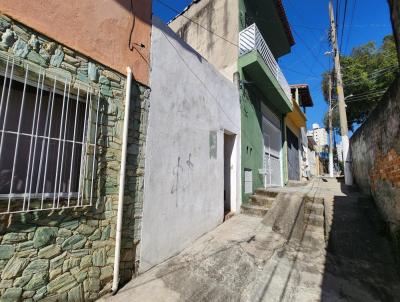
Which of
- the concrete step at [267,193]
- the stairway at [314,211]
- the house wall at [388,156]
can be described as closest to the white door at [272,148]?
the concrete step at [267,193]

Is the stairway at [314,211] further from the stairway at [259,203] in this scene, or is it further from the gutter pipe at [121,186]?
the gutter pipe at [121,186]

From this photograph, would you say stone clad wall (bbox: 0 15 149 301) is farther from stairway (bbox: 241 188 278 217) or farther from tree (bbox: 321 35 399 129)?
tree (bbox: 321 35 399 129)

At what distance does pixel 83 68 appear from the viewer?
3.06 metres

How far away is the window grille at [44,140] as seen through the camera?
2.40 m

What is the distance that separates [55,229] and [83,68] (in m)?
2.13

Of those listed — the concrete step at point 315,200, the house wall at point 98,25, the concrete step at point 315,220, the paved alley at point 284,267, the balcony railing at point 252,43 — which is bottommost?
the paved alley at point 284,267

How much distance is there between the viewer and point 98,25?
10.7 ft

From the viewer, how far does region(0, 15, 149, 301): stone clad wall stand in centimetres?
233

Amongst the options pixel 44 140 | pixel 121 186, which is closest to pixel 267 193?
pixel 121 186

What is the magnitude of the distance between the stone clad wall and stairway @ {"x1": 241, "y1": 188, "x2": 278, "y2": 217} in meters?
4.03

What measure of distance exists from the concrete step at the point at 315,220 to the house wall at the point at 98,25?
16.3 ft

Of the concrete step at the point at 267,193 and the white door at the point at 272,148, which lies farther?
the white door at the point at 272,148

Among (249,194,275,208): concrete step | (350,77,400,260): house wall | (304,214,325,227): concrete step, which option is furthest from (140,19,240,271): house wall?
(350,77,400,260): house wall

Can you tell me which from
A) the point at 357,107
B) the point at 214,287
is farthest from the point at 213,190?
the point at 357,107
